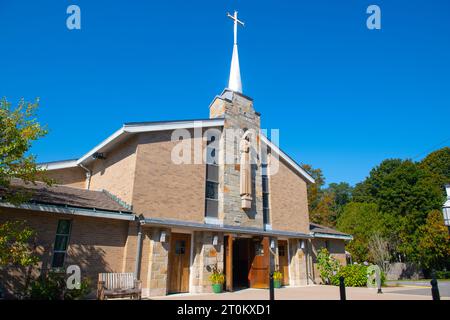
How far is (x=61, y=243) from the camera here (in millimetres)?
11609

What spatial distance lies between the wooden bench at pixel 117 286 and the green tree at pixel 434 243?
27.1m

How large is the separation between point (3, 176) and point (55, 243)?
3.87 meters

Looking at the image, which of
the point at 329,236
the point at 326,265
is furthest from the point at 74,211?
the point at 329,236

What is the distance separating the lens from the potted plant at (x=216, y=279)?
46.3 ft

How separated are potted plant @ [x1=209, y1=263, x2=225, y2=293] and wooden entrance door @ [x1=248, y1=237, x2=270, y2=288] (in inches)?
110

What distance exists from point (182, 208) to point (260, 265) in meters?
5.44

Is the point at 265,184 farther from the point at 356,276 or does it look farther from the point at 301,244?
the point at 356,276

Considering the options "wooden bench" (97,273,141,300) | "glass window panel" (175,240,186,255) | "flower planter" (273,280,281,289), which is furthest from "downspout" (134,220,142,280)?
"flower planter" (273,280,281,289)

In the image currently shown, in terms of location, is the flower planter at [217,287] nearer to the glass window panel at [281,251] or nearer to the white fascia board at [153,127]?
the glass window panel at [281,251]

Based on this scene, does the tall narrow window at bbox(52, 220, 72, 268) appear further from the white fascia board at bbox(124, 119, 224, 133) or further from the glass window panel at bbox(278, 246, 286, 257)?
the glass window panel at bbox(278, 246, 286, 257)

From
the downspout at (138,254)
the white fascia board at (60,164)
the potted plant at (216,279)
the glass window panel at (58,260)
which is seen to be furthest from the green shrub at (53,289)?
the white fascia board at (60,164)

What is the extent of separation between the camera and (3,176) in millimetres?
8617
